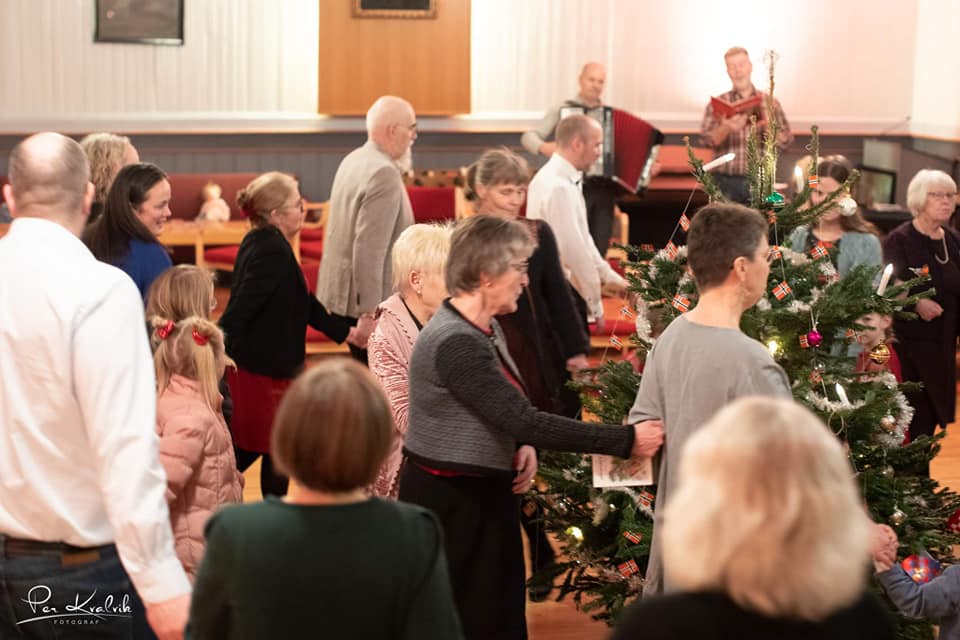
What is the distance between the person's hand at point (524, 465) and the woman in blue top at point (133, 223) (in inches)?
60.8

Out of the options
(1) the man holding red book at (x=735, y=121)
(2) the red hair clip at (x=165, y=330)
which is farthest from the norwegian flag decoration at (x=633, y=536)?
(1) the man holding red book at (x=735, y=121)

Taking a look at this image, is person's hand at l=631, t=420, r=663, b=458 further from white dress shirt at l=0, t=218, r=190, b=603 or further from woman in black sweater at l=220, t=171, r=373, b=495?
woman in black sweater at l=220, t=171, r=373, b=495

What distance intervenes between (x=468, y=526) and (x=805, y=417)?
1.71 meters

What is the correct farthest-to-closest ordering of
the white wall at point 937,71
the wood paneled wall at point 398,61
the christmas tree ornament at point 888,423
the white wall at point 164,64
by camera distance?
1. the wood paneled wall at point 398,61
2. the white wall at point 164,64
3. the white wall at point 937,71
4. the christmas tree ornament at point 888,423

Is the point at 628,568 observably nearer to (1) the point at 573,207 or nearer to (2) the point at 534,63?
(1) the point at 573,207

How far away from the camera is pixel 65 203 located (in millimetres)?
2639

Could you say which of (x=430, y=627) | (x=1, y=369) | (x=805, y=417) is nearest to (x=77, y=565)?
(x=1, y=369)

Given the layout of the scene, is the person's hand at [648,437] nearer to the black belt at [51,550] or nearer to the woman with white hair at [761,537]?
the black belt at [51,550]

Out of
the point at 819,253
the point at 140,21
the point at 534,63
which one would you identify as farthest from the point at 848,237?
the point at 140,21

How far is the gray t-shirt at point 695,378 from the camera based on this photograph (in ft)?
9.40

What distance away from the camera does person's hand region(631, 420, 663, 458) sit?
3.12m

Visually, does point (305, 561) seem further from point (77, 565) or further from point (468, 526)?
point (468, 526)

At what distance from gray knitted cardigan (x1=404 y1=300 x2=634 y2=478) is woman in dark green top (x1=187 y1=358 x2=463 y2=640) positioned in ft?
3.71

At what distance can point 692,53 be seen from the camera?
12859 millimetres
